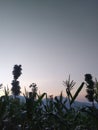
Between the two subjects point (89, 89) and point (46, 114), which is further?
point (89, 89)

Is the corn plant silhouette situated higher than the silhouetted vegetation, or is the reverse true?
the corn plant silhouette

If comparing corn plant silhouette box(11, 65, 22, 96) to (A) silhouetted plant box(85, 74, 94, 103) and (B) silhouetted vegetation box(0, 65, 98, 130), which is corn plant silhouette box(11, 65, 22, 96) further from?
(B) silhouetted vegetation box(0, 65, 98, 130)

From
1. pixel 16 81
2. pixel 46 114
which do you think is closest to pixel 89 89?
pixel 16 81

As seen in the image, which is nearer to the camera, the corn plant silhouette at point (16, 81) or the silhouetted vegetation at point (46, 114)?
the silhouetted vegetation at point (46, 114)

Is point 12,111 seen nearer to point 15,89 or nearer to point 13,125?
point 13,125

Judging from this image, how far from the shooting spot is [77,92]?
5980 mm

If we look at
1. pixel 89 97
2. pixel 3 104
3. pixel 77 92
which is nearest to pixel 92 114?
pixel 77 92

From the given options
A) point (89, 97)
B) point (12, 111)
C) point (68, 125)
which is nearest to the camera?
point (68, 125)

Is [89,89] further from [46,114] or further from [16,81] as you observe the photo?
[46,114]

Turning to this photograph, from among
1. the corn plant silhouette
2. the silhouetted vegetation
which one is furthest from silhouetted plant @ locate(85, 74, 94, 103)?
the silhouetted vegetation

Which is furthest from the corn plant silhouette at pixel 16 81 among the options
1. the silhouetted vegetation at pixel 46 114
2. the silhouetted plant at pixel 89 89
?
the silhouetted vegetation at pixel 46 114

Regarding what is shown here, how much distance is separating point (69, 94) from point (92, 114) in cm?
→ 79

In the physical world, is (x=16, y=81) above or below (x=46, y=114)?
above

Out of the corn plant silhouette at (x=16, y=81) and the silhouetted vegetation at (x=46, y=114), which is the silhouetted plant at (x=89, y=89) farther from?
the silhouetted vegetation at (x=46, y=114)
